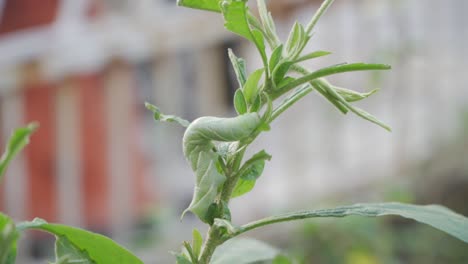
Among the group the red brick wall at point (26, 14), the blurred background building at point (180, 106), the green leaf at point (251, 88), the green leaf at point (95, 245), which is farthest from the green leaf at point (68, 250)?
the red brick wall at point (26, 14)

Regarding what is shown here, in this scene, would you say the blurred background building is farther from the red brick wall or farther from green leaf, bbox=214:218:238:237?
green leaf, bbox=214:218:238:237

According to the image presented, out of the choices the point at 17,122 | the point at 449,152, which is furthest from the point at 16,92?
the point at 449,152

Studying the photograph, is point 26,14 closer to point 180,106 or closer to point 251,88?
point 180,106

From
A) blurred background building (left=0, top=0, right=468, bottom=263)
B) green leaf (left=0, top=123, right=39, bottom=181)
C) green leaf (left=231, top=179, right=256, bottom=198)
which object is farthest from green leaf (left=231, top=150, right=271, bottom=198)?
blurred background building (left=0, top=0, right=468, bottom=263)

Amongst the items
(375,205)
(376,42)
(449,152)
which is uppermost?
(376,42)

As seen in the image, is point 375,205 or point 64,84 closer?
point 375,205

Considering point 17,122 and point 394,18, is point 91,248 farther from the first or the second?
point 394,18
